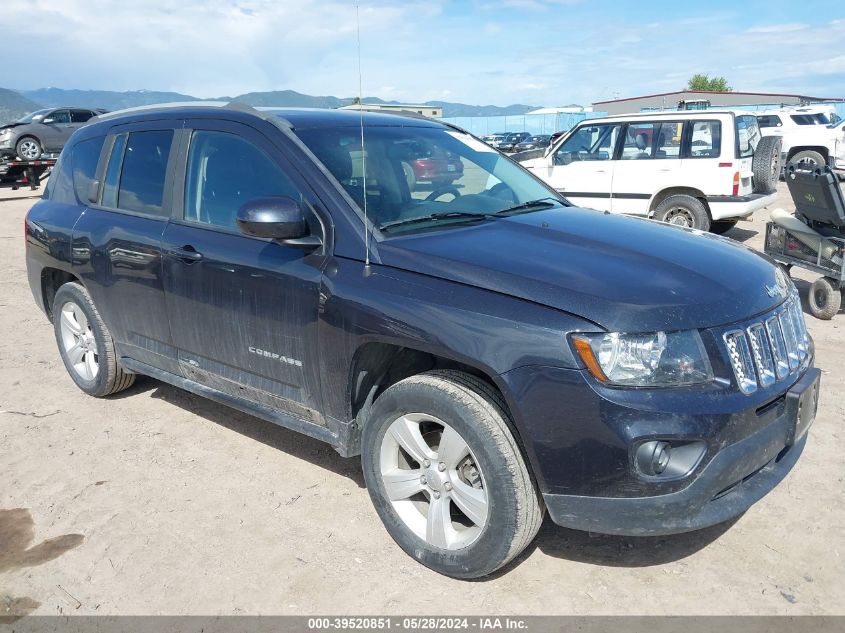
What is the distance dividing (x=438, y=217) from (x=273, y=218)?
0.76m

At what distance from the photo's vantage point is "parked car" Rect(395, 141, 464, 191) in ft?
11.5

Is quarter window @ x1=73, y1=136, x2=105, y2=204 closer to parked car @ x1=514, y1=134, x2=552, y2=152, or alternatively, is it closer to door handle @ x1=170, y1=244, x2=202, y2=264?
door handle @ x1=170, y1=244, x2=202, y2=264

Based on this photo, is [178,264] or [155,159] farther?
[155,159]

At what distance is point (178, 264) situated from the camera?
3662 millimetres

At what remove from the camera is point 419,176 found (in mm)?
3500

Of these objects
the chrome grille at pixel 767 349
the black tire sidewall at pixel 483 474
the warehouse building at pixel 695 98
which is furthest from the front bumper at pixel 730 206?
the warehouse building at pixel 695 98

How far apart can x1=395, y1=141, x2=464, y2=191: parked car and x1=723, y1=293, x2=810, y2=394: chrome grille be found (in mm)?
1616

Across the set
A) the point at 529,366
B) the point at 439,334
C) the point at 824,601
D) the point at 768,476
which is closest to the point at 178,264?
the point at 439,334

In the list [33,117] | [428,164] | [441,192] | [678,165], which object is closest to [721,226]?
[678,165]

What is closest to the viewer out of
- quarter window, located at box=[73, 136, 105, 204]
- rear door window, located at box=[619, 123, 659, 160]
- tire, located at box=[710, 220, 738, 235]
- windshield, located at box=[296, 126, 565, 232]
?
windshield, located at box=[296, 126, 565, 232]

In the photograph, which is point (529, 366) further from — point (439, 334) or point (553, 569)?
point (553, 569)

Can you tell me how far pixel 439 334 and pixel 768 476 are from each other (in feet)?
4.50

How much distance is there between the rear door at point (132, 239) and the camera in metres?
3.88

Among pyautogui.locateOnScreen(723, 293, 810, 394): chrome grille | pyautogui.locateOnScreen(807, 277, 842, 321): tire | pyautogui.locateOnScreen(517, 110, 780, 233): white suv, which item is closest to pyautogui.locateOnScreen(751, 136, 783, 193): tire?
pyautogui.locateOnScreen(517, 110, 780, 233): white suv
